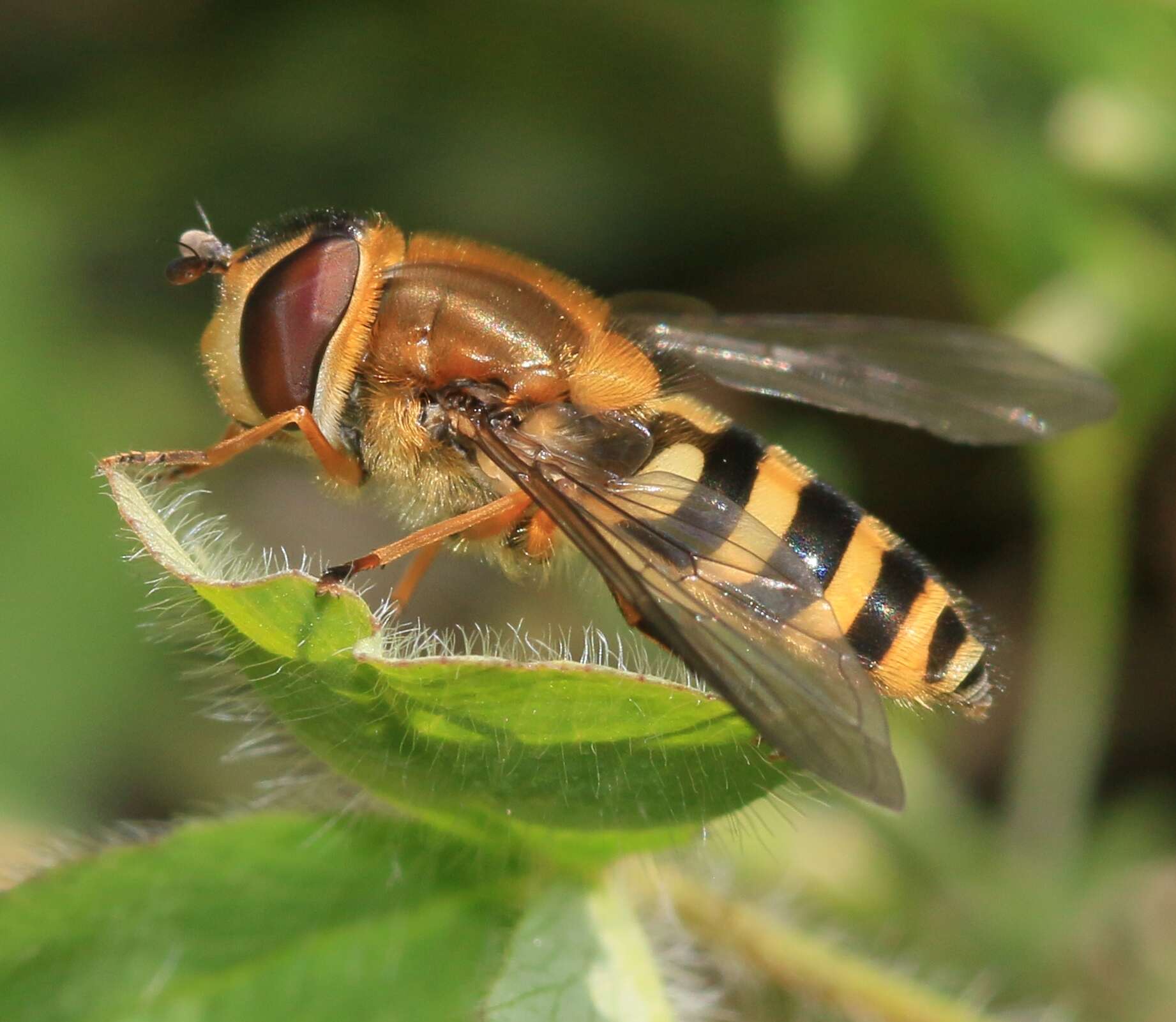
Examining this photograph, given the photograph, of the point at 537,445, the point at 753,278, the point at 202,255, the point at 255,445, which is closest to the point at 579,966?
the point at 537,445

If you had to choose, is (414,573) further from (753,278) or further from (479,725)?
(753,278)

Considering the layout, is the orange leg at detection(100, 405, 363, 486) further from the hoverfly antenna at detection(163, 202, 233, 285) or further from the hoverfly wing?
the hoverfly wing

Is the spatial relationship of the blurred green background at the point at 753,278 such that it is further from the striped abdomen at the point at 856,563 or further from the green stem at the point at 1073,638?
the striped abdomen at the point at 856,563

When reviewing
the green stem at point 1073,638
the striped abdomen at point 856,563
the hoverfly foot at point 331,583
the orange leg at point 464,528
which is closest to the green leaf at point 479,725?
the hoverfly foot at point 331,583

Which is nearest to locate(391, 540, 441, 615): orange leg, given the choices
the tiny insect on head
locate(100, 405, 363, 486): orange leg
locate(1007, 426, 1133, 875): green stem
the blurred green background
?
locate(100, 405, 363, 486): orange leg

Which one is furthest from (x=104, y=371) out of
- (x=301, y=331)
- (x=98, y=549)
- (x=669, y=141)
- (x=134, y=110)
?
(x=301, y=331)

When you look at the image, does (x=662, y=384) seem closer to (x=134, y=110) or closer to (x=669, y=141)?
(x=669, y=141)

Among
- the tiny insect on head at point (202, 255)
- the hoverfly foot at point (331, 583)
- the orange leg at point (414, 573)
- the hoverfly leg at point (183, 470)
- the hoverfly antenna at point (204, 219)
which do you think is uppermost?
the hoverfly antenna at point (204, 219)
